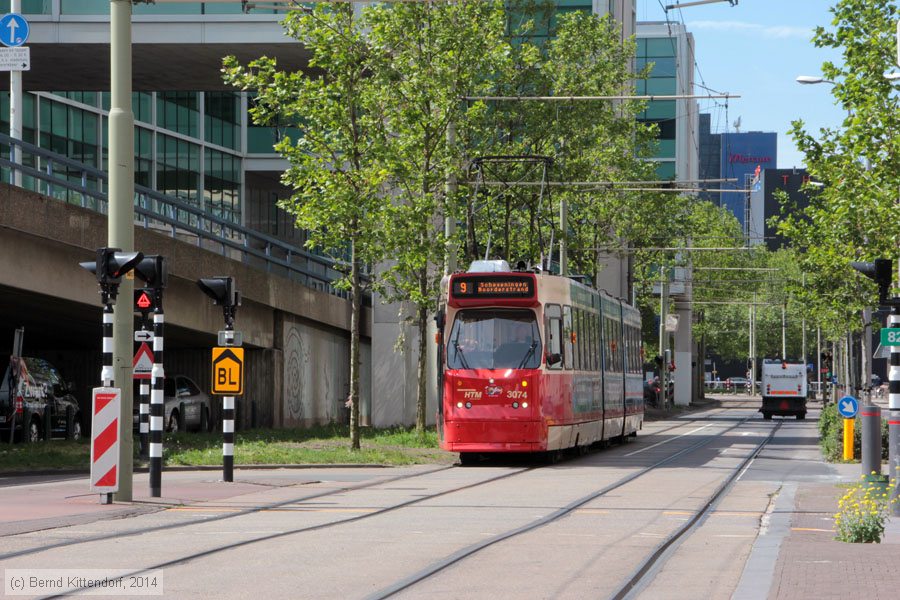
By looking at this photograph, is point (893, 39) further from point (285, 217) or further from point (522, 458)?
point (285, 217)

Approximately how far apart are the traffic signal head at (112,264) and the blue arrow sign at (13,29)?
18.0 m

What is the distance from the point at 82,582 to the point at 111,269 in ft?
23.1


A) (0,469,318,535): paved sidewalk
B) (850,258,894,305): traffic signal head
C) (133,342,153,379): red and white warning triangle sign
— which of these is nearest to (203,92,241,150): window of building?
(133,342,153,379): red and white warning triangle sign

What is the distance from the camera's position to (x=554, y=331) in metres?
27.7

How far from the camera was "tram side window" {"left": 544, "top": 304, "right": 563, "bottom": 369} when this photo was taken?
90.0 ft

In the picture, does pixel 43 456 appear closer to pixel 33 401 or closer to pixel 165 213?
pixel 33 401

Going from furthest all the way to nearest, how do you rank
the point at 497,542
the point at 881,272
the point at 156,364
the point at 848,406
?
the point at 848,406 < the point at 156,364 < the point at 881,272 < the point at 497,542

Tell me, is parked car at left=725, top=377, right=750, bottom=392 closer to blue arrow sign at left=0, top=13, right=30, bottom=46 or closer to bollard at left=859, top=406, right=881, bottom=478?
blue arrow sign at left=0, top=13, right=30, bottom=46

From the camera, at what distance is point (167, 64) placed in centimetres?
3928

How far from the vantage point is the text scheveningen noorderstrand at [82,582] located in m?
10.2

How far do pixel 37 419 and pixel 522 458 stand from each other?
10.5 m

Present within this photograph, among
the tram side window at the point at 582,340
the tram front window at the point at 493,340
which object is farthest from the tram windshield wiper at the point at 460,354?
the tram side window at the point at 582,340

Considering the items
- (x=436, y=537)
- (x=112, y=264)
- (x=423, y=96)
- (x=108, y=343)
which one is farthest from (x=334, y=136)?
(x=436, y=537)

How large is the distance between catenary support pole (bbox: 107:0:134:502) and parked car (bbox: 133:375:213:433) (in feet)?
64.5
